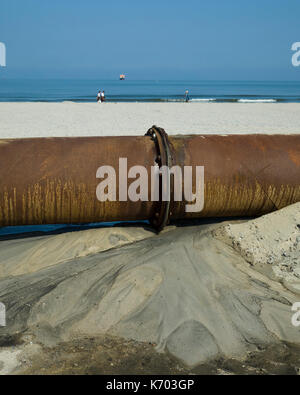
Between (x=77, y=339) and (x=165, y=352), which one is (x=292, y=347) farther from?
(x=77, y=339)

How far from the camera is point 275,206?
3.63 m

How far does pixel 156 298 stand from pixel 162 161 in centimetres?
122

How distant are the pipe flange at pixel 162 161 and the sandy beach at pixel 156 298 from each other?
166 mm

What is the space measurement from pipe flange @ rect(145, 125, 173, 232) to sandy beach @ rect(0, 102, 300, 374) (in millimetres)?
166

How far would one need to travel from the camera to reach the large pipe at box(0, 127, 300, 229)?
3221 millimetres

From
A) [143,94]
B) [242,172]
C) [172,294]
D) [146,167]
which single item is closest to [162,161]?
[146,167]

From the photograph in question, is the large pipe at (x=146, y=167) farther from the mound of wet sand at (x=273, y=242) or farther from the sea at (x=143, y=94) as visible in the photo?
the sea at (x=143, y=94)

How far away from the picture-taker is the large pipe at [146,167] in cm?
322

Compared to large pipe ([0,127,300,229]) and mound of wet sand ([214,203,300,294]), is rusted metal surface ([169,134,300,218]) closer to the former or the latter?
large pipe ([0,127,300,229])

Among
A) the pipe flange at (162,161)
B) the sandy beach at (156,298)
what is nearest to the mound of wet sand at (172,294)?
the sandy beach at (156,298)

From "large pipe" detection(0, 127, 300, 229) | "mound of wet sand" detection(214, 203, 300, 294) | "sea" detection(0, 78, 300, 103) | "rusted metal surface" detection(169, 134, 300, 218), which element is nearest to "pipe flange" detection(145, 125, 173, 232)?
"large pipe" detection(0, 127, 300, 229)

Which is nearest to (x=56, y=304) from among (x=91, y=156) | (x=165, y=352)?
(x=165, y=352)

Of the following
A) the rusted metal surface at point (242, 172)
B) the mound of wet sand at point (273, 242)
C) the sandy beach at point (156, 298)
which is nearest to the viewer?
the sandy beach at point (156, 298)

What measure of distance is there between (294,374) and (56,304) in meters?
1.52
